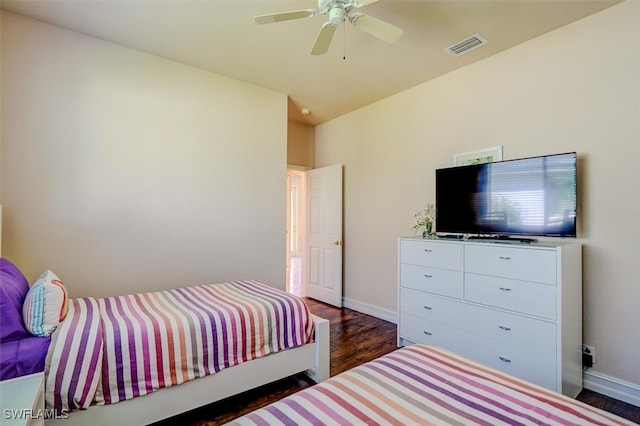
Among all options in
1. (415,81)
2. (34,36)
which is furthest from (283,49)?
(34,36)

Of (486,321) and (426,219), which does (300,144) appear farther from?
(486,321)

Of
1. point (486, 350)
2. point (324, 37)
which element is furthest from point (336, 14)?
point (486, 350)

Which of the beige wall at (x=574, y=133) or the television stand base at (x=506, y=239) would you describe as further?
the television stand base at (x=506, y=239)

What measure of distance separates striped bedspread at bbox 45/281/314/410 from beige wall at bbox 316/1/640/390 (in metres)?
2.01

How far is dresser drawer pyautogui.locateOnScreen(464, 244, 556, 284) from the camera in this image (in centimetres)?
209

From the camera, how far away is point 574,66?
95.4 inches

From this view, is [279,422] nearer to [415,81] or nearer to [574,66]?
[574,66]

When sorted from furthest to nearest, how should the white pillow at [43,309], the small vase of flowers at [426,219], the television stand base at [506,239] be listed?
the small vase of flowers at [426,219] → the television stand base at [506,239] → the white pillow at [43,309]

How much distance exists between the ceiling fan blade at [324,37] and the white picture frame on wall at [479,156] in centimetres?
184

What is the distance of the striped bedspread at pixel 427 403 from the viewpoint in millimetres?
1026

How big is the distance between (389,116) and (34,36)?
355cm

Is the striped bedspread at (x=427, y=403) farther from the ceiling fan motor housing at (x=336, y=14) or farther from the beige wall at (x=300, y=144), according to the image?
the beige wall at (x=300, y=144)

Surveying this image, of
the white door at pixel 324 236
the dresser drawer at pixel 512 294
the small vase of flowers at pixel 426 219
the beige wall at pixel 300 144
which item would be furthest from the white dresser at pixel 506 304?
the beige wall at pixel 300 144

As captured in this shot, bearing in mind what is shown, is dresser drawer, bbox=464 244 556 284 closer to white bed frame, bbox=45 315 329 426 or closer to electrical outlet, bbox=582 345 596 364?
electrical outlet, bbox=582 345 596 364
